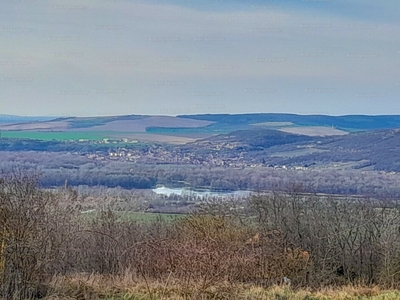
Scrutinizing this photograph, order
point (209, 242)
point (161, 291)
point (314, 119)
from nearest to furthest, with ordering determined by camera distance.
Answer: point (161, 291) < point (209, 242) < point (314, 119)

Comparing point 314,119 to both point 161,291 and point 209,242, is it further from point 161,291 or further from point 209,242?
point 161,291

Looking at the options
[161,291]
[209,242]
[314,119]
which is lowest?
[161,291]

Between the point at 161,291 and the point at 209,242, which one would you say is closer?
the point at 161,291

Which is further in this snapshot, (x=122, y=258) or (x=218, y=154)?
(x=218, y=154)

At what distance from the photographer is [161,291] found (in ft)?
27.2

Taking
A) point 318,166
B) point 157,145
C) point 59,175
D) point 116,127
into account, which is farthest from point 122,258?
point 116,127

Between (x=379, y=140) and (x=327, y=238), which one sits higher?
(x=379, y=140)

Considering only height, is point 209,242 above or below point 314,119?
below

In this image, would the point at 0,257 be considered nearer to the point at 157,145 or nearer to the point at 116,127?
the point at 157,145

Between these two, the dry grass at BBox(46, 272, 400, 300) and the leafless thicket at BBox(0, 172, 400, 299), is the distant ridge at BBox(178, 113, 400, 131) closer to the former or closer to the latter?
the leafless thicket at BBox(0, 172, 400, 299)

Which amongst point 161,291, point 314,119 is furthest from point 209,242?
point 314,119


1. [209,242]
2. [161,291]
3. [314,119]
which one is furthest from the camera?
[314,119]

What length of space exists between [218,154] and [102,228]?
28.6 m

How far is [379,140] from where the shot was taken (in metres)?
45.1
